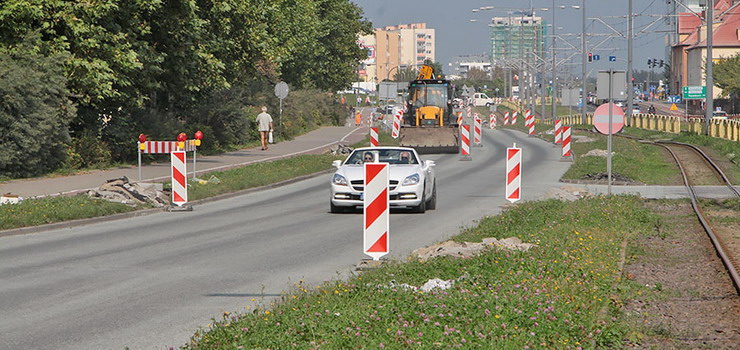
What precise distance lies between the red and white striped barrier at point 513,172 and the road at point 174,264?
51cm

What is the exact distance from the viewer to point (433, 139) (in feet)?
161

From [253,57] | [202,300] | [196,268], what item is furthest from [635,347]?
[253,57]

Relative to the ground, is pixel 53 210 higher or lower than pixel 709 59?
lower

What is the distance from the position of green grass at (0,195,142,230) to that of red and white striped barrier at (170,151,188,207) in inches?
35.0

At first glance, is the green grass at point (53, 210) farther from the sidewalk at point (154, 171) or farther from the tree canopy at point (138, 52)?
the tree canopy at point (138, 52)

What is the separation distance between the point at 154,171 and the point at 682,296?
22.5 metres

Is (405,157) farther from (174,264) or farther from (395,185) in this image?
(174,264)

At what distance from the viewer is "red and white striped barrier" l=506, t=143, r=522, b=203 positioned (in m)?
22.1

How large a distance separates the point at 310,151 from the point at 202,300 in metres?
35.0

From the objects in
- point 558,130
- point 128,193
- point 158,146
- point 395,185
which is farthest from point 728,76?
point 128,193

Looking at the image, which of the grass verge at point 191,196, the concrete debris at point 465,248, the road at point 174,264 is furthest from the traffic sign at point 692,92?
the concrete debris at point 465,248

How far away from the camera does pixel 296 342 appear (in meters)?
7.63

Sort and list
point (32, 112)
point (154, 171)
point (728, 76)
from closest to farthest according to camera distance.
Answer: point (32, 112), point (154, 171), point (728, 76)

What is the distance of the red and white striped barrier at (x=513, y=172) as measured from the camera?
869 inches
